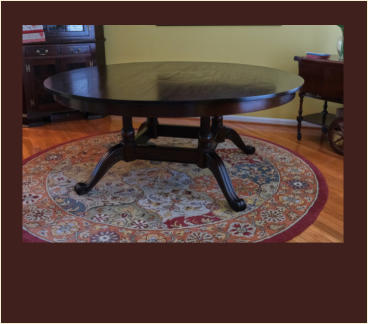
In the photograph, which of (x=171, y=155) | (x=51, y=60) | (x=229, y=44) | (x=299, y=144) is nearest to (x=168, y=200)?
(x=171, y=155)

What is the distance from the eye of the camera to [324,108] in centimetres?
343

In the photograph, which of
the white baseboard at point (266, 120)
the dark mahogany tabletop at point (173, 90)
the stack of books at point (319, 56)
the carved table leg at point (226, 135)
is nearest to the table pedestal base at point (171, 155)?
the dark mahogany tabletop at point (173, 90)

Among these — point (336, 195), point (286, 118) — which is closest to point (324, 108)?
point (286, 118)

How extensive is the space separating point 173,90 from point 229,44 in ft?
7.27

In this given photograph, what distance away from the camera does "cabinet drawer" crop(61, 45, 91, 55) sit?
3851 millimetres

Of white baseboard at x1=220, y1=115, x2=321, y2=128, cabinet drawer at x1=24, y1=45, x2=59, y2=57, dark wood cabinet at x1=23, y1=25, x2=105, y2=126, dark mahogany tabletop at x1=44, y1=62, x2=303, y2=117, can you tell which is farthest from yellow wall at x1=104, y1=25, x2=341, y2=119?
dark mahogany tabletop at x1=44, y1=62, x2=303, y2=117

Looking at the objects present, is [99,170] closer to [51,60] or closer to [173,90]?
[173,90]

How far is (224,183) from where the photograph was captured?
2.20 m

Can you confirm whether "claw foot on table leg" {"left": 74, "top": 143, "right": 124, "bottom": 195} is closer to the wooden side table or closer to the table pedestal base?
the table pedestal base

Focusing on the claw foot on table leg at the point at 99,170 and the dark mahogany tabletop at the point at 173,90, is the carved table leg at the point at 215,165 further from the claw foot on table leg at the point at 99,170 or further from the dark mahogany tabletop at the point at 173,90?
the claw foot on table leg at the point at 99,170

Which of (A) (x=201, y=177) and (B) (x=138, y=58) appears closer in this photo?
(A) (x=201, y=177)

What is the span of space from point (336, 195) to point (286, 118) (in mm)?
1727

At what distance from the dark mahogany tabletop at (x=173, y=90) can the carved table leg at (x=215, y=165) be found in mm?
331

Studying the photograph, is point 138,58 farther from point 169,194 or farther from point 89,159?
point 169,194
